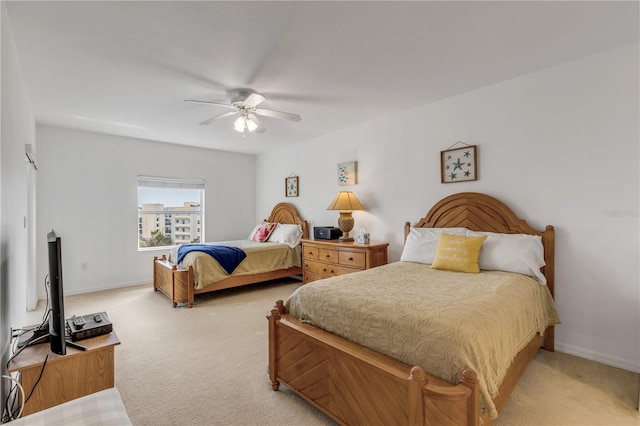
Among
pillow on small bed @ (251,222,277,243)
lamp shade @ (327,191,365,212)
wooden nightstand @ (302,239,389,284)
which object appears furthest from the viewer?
pillow on small bed @ (251,222,277,243)

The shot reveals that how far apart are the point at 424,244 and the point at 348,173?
174cm

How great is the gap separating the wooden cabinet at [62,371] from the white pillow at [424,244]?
2.47 meters

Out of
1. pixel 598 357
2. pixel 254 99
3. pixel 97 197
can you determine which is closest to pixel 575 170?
pixel 598 357

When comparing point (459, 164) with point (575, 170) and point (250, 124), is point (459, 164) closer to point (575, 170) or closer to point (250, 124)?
point (575, 170)

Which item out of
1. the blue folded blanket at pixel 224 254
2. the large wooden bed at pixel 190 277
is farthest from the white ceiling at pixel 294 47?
the large wooden bed at pixel 190 277

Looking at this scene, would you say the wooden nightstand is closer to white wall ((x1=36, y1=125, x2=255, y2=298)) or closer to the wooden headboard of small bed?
the wooden headboard of small bed

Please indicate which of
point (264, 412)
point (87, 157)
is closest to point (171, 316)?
point (264, 412)

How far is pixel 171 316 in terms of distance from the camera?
3.56 meters

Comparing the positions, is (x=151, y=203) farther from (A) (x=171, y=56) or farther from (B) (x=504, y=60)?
(B) (x=504, y=60)

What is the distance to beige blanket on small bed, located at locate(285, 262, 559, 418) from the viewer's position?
141 cm

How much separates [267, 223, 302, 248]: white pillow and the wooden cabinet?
338 cm

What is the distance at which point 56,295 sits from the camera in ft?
4.88

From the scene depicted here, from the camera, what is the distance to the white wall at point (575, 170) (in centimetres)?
233

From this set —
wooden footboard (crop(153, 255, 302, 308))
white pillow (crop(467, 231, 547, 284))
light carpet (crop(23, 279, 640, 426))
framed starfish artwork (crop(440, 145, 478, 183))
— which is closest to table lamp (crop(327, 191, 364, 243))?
framed starfish artwork (crop(440, 145, 478, 183))
